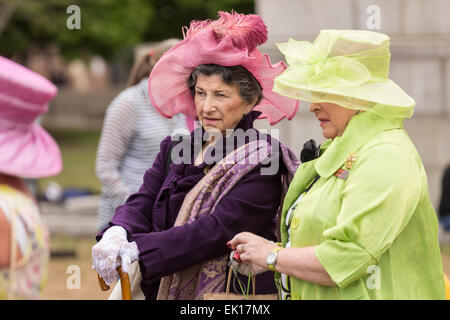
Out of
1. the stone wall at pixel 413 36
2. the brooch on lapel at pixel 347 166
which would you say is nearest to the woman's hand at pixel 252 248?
the brooch on lapel at pixel 347 166

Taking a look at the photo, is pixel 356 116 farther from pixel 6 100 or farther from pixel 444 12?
pixel 444 12

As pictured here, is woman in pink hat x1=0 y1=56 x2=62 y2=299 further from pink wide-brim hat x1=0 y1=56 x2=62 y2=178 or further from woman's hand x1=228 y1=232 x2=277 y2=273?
woman's hand x1=228 y1=232 x2=277 y2=273

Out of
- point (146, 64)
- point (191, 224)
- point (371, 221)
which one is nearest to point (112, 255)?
point (191, 224)

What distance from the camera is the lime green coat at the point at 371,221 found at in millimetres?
2898

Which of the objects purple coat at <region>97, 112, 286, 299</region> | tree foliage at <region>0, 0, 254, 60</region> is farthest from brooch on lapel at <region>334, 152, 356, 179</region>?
tree foliage at <region>0, 0, 254, 60</region>

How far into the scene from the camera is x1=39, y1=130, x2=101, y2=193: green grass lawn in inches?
687

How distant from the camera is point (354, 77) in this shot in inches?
121

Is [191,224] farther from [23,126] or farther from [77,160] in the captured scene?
[77,160]

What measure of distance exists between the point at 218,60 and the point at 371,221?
104 cm

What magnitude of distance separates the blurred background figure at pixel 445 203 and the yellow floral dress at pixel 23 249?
6.13m

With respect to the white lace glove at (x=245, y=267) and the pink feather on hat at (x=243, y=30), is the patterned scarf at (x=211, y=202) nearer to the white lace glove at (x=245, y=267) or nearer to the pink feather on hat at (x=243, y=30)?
the white lace glove at (x=245, y=267)

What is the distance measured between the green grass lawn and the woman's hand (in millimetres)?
11345

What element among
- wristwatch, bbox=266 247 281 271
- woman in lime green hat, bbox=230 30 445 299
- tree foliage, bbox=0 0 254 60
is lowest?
tree foliage, bbox=0 0 254 60

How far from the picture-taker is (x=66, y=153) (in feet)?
82.5
